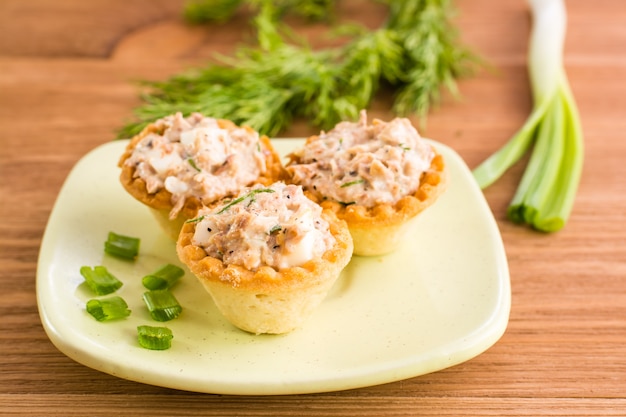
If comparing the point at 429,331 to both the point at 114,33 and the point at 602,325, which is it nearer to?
the point at 602,325

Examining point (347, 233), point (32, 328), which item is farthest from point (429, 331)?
point (32, 328)

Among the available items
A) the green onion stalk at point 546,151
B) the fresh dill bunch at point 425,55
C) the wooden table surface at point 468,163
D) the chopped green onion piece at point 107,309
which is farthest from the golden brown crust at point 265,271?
the fresh dill bunch at point 425,55

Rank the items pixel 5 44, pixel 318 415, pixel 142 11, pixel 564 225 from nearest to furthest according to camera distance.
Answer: pixel 318 415 → pixel 564 225 → pixel 5 44 → pixel 142 11

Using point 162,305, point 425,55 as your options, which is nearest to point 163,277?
point 162,305

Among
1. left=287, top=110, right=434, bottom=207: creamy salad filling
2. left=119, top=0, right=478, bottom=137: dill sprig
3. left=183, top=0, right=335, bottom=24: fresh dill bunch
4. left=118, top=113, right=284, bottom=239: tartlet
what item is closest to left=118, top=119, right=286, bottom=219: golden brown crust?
left=118, top=113, right=284, bottom=239: tartlet

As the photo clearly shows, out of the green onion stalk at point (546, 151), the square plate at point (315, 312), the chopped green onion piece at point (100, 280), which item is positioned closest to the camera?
the square plate at point (315, 312)

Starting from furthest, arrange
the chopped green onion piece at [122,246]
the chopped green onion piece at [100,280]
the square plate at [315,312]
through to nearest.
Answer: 1. the chopped green onion piece at [122,246]
2. the chopped green onion piece at [100,280]
3. the square plate at [315,312]

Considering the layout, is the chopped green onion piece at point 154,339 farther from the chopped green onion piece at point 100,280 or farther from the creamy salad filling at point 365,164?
the creamy salad filling at point 365,164
